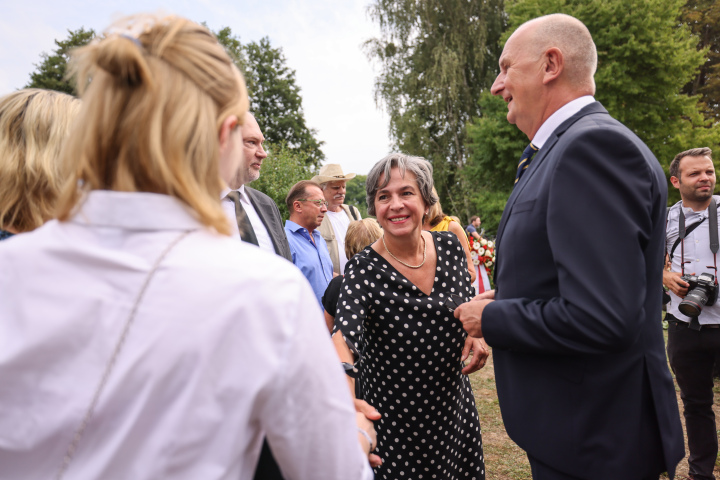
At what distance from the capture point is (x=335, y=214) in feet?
22.1

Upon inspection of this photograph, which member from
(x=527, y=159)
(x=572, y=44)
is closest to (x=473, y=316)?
(x=527, y=159)

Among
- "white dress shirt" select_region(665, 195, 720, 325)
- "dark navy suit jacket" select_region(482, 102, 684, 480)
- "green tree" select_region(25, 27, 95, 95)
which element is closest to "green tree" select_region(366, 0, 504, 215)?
"green tree" select_region(25, 27, 95, 95)

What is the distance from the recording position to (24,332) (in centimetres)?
81

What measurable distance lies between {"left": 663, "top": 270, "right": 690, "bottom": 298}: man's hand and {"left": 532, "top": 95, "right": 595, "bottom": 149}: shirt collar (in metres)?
2.91

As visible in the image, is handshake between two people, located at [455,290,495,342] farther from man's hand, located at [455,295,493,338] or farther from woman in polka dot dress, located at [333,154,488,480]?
woman in polka dot dress, located at [333,154,488,480]

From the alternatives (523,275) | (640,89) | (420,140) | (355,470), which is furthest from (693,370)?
(420,140)

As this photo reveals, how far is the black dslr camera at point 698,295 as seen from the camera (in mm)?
3794

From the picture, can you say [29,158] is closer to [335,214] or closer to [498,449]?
[498,449]

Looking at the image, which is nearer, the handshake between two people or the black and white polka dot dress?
the handshake between two people

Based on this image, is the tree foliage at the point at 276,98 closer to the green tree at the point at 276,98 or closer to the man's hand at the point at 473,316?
the green tree at the point at 276,98

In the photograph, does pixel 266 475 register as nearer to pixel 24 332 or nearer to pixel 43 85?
pixel 24 332

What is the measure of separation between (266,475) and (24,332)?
55 centimetres

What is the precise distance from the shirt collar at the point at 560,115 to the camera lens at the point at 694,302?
2.77 metres

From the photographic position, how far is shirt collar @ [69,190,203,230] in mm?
838
